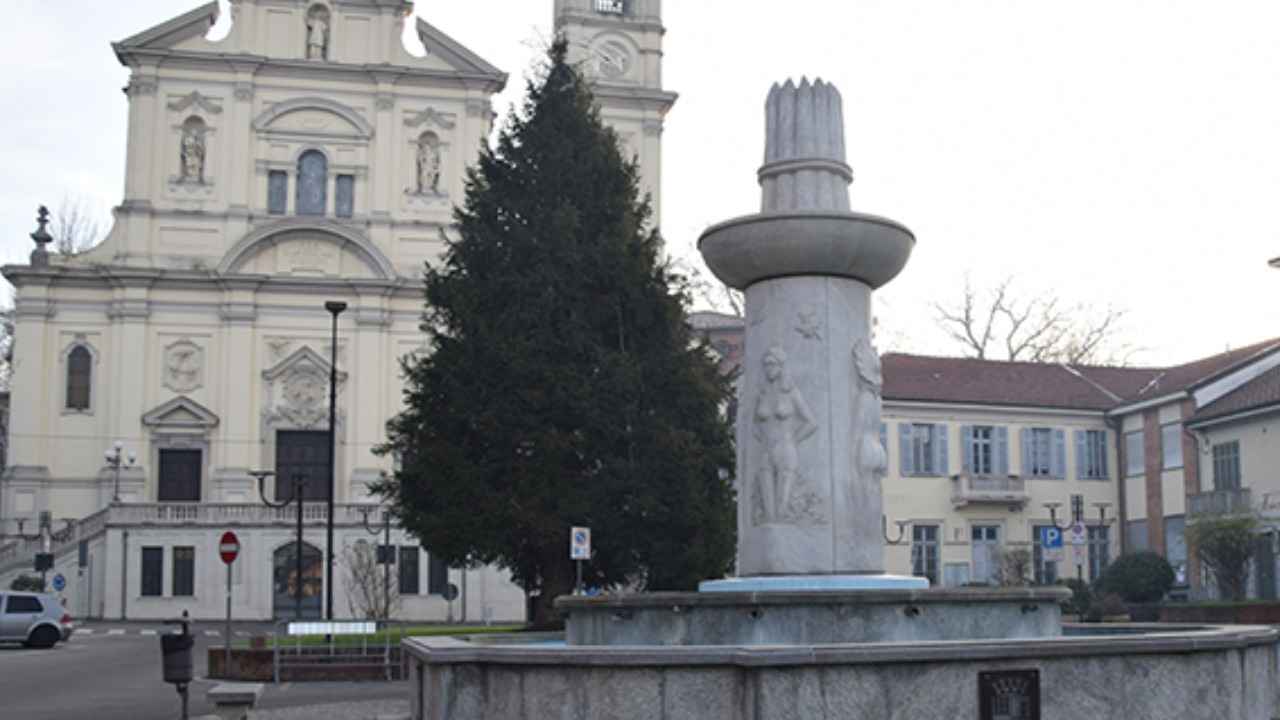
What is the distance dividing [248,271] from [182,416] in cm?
620

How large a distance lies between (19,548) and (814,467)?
47.4 metres

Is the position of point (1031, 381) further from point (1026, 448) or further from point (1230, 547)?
point (1230, 547)

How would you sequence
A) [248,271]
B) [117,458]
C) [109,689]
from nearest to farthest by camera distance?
1. [109,689]
2. [117,458]
3. [248,271]

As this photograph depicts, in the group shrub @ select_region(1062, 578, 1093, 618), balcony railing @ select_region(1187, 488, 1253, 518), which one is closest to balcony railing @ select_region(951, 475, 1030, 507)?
balcony railing @ select_region(1187, 488, 1253, 518)

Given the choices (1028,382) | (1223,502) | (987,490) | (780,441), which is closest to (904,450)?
(987,490)

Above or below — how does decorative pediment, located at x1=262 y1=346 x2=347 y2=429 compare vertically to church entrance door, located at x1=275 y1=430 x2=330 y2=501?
above

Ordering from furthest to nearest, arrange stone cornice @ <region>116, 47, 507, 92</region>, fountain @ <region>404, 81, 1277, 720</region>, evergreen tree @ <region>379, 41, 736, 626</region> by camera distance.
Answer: stone cornice @ <region>116, 47, 507, 92</region> → evergreen tree @ <region>379, 41, 736, 626</region> → fountain @ <region>404, 81, 1277, 720</region>

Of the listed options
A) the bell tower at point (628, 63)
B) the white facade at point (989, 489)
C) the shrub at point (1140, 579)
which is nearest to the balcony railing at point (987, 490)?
the white facade at point (989, 489)

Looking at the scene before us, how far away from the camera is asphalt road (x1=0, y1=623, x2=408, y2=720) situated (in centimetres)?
2105

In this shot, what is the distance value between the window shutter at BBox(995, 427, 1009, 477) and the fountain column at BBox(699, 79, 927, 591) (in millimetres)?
42601

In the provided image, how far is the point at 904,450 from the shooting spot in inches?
2175

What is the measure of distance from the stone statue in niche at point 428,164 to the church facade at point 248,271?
0.19ft

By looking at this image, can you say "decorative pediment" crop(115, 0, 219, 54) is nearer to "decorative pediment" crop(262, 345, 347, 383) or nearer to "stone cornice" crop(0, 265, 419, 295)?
"stone cornice" crop(0, 265, 419, 295)

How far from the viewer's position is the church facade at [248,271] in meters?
60.3
